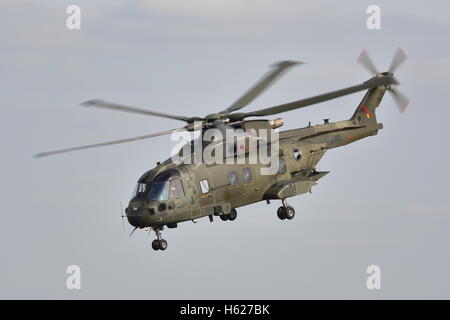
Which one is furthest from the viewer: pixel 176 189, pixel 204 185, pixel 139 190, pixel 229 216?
pixel 229 216

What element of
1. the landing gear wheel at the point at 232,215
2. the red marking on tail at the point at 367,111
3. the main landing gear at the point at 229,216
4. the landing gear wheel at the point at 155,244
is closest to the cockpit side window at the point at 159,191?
the landing gear wheel at the point at 155,244

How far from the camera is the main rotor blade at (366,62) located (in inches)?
1889

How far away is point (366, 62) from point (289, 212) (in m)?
9.90

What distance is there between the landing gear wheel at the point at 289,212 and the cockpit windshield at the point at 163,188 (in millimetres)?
6176

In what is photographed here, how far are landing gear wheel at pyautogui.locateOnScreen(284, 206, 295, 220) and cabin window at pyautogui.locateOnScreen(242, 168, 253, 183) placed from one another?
264cm

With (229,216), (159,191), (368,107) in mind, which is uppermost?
(368,107)

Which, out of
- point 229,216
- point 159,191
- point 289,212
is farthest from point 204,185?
point 289,212

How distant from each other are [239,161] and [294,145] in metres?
3.86

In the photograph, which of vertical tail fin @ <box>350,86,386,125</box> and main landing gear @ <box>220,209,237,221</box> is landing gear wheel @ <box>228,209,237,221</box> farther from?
vertical tail fin @ <box>350,86,386,125</box>

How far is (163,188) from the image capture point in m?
39.8

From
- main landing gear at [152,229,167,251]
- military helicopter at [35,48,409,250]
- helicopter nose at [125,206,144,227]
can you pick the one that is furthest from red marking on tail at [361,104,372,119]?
helicopter nose at [125,206,144,227]

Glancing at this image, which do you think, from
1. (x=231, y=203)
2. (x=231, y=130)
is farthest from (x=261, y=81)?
(x=231, y=203)

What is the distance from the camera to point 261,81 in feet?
141

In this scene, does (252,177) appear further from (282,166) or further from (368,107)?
(368,107)
